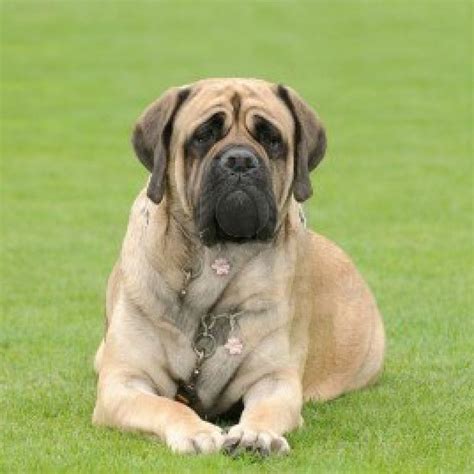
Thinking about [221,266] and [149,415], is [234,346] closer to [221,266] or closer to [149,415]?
[221,266]

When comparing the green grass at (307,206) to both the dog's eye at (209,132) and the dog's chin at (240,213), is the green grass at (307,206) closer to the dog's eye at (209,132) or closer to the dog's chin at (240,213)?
the dog's chin at (240,213)

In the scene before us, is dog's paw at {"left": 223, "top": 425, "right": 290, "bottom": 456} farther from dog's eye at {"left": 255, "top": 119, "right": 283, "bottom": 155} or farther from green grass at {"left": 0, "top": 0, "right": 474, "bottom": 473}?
dog's eye at {"left": 255, "top": 119, "right": 283, "bottom": 155}

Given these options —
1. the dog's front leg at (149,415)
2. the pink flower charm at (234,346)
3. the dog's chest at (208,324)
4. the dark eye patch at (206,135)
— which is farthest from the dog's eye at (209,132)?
the dog's front leg at (149,415)

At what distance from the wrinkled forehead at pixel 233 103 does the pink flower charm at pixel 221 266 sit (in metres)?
0.62

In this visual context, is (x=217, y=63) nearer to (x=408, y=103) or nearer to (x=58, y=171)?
(x=408, y=103)

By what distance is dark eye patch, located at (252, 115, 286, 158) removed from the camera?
23.1 ft

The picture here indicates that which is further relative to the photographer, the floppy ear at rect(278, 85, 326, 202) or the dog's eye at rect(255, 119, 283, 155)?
the floppy ear at rect(278, 85, 326, 202)

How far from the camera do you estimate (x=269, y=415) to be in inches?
272

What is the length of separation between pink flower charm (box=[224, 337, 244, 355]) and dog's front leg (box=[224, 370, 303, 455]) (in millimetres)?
183

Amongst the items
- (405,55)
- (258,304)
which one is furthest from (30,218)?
(405,55)

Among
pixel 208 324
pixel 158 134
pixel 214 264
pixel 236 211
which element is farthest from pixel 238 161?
pixel 208 324

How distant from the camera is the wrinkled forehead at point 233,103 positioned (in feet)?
23.1

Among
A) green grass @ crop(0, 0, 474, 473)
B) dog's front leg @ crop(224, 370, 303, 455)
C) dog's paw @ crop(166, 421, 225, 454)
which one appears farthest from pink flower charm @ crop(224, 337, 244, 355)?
dog's paw @ crop(166, 421, 225, 454)

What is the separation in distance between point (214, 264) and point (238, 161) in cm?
63
